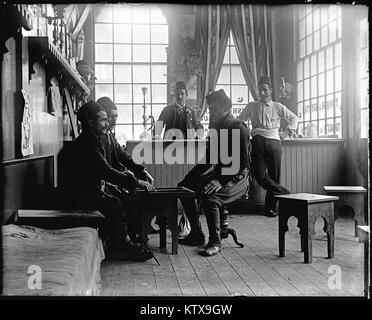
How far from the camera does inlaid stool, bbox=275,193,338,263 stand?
2.94 m

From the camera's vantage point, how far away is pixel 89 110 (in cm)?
304

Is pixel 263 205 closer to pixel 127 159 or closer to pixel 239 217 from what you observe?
pixel 239 217

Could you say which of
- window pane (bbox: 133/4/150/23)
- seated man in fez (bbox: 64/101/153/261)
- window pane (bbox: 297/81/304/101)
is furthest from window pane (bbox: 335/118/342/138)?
window pane (bbox: 133/4/150/23)

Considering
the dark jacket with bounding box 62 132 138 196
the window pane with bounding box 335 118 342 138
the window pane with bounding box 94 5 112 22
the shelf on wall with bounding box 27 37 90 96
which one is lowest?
the dark jacket with bounding box 62 132 138 196

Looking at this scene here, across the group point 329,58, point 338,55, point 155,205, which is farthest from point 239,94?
point 155,205

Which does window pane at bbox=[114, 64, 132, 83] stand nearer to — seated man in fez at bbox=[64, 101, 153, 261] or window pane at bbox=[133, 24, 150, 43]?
window pane at bbox=[133, 24, 150, 43]

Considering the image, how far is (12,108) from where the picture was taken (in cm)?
259

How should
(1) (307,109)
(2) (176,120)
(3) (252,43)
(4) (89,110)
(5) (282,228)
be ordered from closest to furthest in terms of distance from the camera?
(4) (89,110)
(5) (282,228)
(1) (307,109)
(2) (176,120)
(3) (252,43)

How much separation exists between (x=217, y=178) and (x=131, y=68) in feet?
6.74

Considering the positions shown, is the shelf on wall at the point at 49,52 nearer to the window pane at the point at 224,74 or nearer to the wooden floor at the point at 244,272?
the wooden floor at the point at 244,272

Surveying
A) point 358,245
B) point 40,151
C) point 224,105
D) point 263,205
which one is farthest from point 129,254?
point 263,205

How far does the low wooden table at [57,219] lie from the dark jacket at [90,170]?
0.92 feet

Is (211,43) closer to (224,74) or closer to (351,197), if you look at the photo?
(224,74)

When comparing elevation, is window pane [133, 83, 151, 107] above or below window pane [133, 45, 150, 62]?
below
